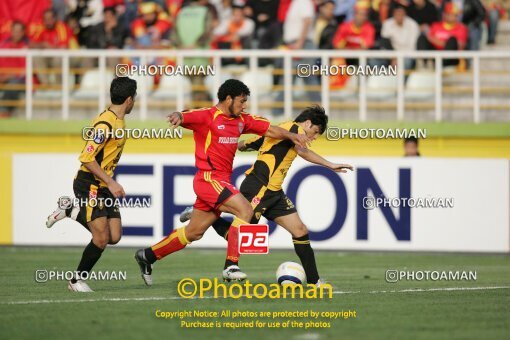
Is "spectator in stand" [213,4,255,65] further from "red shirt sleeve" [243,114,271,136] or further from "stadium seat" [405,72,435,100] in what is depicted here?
"red shirt sleeve" [243,114,271,136]

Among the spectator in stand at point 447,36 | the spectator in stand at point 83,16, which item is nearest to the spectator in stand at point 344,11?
the spectator in stand at point 447,36

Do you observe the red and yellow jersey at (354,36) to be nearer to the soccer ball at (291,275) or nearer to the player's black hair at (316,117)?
the player's black hair at (316,117)

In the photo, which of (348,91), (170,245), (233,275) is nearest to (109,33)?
(348,91)

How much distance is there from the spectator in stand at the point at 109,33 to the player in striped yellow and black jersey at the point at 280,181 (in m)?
8.39

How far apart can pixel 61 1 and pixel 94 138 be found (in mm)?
10660

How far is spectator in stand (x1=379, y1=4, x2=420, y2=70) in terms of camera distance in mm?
20344

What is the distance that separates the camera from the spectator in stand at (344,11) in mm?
21375

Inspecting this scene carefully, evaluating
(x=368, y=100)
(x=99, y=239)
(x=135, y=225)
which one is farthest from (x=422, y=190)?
(x=99, y=239)

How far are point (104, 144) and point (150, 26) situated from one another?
9.26m

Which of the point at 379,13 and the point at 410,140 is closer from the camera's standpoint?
the point at 410,140

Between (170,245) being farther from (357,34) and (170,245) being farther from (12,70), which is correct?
(357,34)

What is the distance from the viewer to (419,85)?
66.0 feet

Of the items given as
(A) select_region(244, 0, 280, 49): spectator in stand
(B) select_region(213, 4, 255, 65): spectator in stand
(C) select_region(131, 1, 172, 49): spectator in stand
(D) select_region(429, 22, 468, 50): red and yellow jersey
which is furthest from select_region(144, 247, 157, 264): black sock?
(D) select_region(429, 22, 468, 50): red and yellow jersey

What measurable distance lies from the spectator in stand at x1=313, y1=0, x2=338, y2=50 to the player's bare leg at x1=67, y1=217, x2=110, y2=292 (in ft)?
28.0
